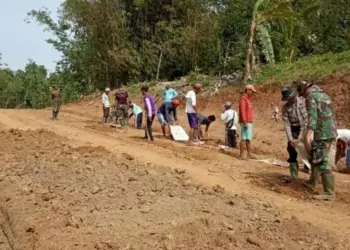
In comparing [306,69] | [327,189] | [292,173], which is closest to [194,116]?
[292,173]

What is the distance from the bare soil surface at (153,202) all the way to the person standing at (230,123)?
123 cm

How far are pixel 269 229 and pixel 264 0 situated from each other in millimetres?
15346

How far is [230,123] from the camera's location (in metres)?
13.2

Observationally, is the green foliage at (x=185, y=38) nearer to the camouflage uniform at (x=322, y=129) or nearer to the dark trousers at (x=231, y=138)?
the dark trousers at (x=231, y=138)

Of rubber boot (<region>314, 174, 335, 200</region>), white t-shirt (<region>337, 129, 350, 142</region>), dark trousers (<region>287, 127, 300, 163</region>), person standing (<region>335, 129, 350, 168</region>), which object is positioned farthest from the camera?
white t-shirt (<region>337, 129, 350, 142</region>)

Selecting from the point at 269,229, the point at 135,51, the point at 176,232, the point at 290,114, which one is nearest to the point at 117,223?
the point at 176,232

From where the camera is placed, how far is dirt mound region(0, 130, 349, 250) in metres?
5.45

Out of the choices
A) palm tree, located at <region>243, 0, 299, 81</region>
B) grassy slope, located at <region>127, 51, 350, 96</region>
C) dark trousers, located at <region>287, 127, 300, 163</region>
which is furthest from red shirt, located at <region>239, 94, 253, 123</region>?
palm tree, located at <region>243, 0, 299, 81</region>

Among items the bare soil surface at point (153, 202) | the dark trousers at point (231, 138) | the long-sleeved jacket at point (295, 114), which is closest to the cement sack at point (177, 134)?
the dark trousers at point (231, 138)

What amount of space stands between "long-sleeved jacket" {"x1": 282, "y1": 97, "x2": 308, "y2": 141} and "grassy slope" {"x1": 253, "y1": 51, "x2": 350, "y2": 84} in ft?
32.0

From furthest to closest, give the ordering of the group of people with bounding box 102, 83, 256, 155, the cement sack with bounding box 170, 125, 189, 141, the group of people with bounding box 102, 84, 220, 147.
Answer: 1. the cement sack with bounding box 170, 125, 189, 141
2. the group of people with bounding box 102, 84, 220, 147
3. the group of people with bounding box 102, 83, 256, 155

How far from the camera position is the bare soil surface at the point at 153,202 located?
553 centimetres

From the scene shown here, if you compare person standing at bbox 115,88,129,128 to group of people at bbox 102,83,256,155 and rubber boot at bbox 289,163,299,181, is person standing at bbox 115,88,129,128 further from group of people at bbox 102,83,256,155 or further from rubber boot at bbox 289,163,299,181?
rubber boot at bbox 289,163,299,181

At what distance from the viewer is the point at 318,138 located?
24.2 feet
